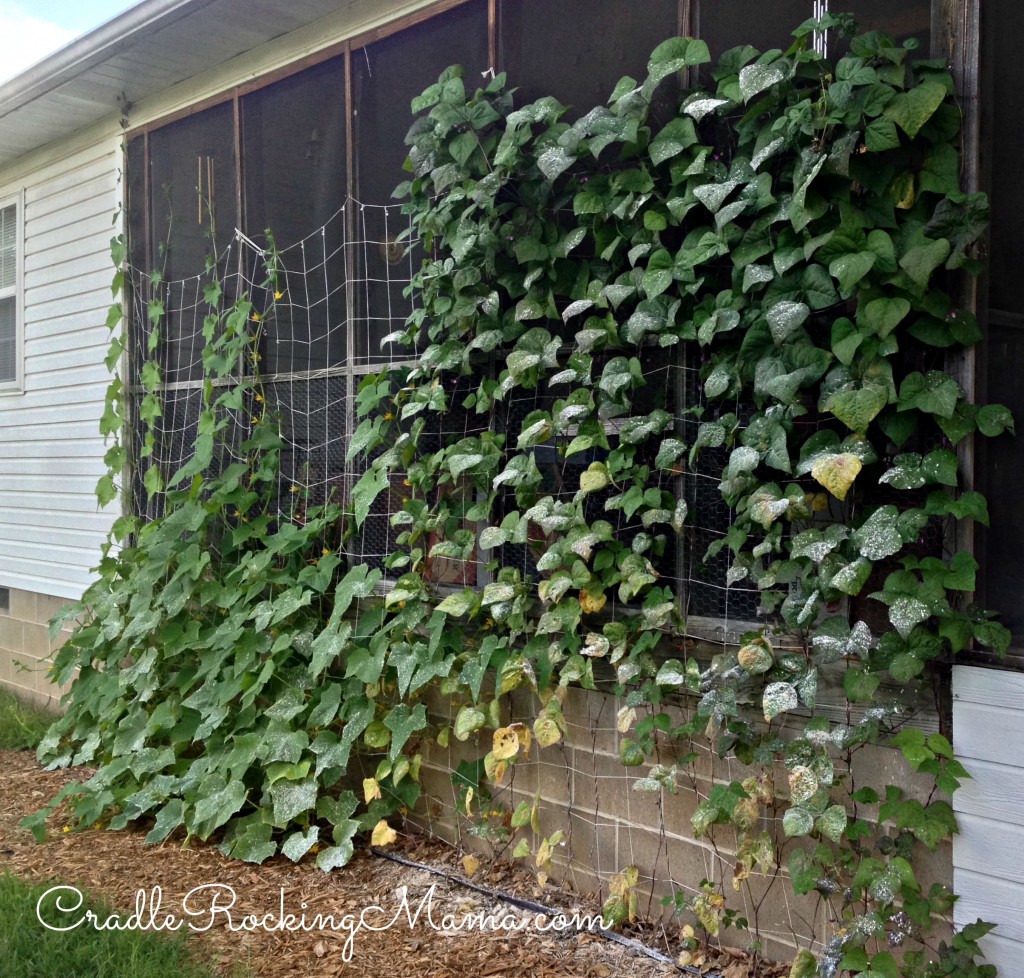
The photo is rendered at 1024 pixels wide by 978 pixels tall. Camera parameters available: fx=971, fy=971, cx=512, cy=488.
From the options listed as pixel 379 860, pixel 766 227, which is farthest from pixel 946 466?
pixel 379 860

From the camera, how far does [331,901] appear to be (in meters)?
3.11

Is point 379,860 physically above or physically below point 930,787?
below

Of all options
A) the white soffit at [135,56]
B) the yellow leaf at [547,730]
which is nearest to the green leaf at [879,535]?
the yellow leaf at [547,730]

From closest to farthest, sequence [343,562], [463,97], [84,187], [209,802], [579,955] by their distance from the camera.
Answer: [579,955], [463,97], [209,802], [343,562], [84,187]

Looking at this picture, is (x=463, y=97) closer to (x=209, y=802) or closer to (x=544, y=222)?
(x=544, y=222)

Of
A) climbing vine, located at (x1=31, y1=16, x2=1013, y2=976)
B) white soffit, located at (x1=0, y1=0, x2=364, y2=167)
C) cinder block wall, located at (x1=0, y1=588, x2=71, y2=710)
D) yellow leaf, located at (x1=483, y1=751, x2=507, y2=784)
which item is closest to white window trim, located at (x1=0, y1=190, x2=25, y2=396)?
white soffit, located at (x1=0, y1=0, x2=364, y2=167)

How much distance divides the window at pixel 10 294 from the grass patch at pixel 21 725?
196cm

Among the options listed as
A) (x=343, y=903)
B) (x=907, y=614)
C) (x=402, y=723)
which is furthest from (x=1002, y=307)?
(x=343, y=903)

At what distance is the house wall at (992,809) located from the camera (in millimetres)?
2156

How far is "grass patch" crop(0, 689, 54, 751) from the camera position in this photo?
16.6 feet

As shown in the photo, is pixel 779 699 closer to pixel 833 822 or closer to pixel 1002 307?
pixel 833 822

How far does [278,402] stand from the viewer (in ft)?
13.8

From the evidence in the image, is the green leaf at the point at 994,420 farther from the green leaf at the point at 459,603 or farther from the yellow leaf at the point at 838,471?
the green leaf at the point at 459,603

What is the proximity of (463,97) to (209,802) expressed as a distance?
103 inches
